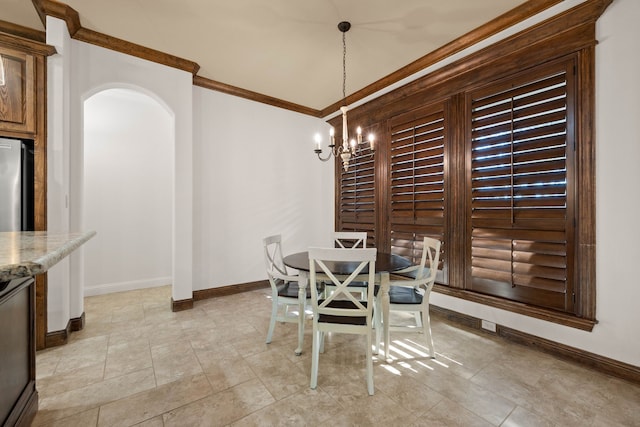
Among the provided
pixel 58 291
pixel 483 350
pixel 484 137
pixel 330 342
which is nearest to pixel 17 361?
pixel 58 291

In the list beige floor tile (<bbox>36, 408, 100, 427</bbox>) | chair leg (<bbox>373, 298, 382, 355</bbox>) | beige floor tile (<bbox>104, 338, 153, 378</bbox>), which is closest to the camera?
beige floor tile (<bbox>36, 408, 100, 427</bbox>)

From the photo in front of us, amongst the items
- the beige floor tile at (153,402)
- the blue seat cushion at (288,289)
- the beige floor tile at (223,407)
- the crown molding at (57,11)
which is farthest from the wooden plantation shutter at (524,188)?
the crown molding at (57,11)

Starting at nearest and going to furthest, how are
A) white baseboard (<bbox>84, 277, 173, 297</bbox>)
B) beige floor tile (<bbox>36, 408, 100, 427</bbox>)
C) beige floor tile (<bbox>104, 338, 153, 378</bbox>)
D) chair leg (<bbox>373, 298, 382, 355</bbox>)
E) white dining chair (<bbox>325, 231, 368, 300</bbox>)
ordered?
1. beige floor tile (<bbox>36, 408, 100, 427</bbox>)
2. beige floor tile (<bbox>104, 338, 153, 378</bbox>)
3. chair leg (<bbox>373, 298, 382, 355</bbox>)
4. white dining chair (<bbox>325, 231, 368, 300</bbox>)
5. white baseboard (<bbox>84, 277, 173, 297</bbox>)

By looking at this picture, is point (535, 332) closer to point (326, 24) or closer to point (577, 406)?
point (577, 406)

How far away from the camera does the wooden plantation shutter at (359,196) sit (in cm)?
384

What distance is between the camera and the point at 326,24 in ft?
8.23

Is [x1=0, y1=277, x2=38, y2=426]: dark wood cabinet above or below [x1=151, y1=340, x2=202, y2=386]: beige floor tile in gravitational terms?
above

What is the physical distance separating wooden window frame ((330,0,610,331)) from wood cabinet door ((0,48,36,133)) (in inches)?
138

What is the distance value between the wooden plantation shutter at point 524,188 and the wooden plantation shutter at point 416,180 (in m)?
0.35

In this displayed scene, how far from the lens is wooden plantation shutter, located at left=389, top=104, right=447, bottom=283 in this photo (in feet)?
9.82

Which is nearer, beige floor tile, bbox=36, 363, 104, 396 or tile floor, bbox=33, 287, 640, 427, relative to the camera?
tile floor, bbox=33, 287, 640, 427

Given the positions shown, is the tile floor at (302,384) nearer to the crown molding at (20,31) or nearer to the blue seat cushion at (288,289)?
the blue seat cushion at (288,289)

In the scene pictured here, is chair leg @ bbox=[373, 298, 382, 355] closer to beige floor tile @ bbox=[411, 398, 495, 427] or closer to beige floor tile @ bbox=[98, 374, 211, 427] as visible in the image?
beige floor tile @ bbox=[411, 398, 495, 427]

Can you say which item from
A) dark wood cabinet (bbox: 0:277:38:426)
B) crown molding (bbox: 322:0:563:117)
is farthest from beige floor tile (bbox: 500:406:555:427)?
crown molding (bbox: 322:0:563:117)
